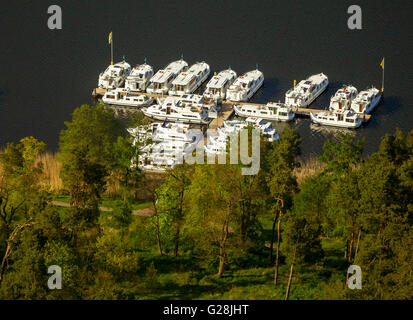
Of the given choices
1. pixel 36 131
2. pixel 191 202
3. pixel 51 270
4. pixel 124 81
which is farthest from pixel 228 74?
pixel 51 270

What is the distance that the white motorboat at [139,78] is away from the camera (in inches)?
4331

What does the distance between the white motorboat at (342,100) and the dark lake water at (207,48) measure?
2.60 metres

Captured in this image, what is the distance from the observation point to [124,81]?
11238 centimetres

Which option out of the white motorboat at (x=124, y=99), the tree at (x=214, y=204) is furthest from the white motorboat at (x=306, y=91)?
the tree at (x=214, y=204)

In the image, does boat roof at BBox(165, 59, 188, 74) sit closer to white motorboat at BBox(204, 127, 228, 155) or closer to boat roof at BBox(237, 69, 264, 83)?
boat roof at BBox(237, 69, 264, 83)

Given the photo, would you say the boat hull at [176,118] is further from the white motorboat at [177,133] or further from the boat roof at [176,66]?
the boat roof at [176,66]

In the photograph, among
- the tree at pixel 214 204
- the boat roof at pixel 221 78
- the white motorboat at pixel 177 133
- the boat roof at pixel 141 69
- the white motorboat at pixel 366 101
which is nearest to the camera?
the tree at pixel 214 204

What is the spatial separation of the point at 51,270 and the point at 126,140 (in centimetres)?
2206

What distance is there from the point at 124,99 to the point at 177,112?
8.10 metres

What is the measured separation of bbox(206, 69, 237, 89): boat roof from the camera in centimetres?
10750

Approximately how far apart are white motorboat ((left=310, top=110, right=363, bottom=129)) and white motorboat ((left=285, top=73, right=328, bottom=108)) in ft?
11.5

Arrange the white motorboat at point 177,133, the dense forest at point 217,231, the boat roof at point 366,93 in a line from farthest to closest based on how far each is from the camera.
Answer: the boat roof at point 366,93 < the white motorboat at point 177,133 < the dense forest at point 217,231
